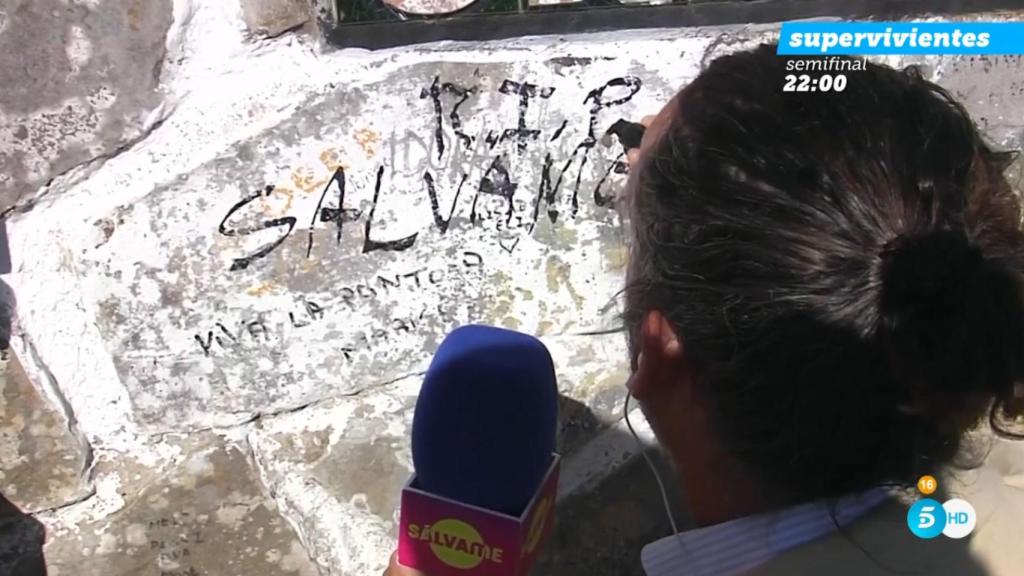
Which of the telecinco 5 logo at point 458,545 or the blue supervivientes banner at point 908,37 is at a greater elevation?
the blue supervivientes banner at point 908,37

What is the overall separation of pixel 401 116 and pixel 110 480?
1.93 feet

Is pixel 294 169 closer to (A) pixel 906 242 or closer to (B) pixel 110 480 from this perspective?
(B) pixel 110 480

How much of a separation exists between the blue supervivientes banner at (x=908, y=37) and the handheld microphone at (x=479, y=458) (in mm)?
434

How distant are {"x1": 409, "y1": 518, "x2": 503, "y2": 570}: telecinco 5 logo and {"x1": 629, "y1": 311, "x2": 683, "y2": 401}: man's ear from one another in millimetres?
179

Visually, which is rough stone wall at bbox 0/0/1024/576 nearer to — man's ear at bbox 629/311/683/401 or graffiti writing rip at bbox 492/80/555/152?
graffiti writing rip at bbox 492/80/555/152

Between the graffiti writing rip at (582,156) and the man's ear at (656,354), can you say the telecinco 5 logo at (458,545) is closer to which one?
the man's ear at (656,354)

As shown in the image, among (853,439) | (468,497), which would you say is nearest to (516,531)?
(468,497)

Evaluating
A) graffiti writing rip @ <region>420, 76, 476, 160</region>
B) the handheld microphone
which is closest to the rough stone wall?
graffiti writing rip @ <region>420, 76, 476, 160</region>

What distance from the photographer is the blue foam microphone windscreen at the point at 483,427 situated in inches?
31.0

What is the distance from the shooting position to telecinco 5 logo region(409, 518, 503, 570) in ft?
2.64

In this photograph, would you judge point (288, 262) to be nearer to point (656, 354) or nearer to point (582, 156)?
point (582, 156)

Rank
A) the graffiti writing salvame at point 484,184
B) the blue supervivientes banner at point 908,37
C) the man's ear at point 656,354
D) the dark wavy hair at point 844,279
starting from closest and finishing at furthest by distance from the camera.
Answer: the dark wavy hair at point 844,279
the man's ear at point 656,354
the blue supervivientes banner at point 908,37
the graffiti writing salvame at point 484,184

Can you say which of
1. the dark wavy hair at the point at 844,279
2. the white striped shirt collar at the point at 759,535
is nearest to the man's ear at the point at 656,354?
the dark wavy hair at the point at 844,279

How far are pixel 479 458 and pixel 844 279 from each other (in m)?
0.32
